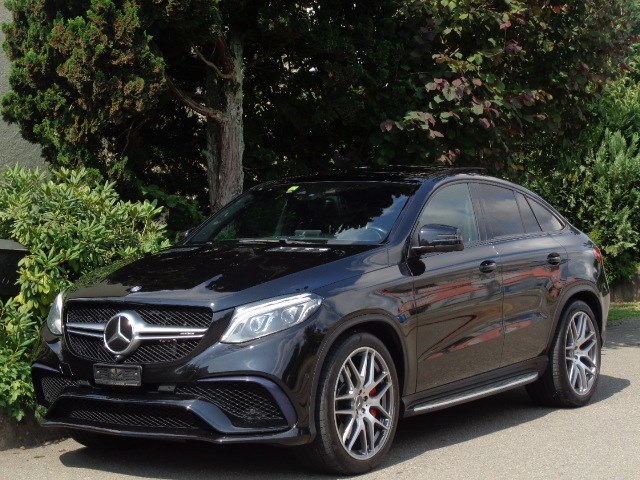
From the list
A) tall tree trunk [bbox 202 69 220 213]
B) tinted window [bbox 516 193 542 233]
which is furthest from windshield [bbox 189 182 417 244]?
tall tree trunk [bbox 202 69 220 213]

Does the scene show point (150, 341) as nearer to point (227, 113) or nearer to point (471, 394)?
point (471, 394)

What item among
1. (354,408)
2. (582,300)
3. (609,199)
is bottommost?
(354,408)

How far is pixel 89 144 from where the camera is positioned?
31.8 feet

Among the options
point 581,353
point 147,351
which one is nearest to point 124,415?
point 147,351

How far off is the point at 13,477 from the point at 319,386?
6.01 ft

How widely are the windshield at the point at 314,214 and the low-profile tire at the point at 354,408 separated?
0.86 meters

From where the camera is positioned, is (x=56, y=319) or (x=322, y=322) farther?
(x=56, y=319)

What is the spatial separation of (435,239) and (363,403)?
1.14 m

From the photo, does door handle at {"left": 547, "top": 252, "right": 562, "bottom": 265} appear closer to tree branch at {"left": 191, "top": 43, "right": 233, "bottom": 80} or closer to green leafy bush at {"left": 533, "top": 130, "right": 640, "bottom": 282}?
tree branch at {"left": 191, "top": 43, "right": 233, "bottom": 80}

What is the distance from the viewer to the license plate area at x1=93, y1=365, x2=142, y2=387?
613 cm

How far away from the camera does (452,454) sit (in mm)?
7035

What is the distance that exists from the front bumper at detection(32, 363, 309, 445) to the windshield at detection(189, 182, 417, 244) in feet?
4.78

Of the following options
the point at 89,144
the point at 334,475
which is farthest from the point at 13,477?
the point at 89,144

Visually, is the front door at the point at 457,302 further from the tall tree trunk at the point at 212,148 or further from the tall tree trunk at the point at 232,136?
the tall tree trunk at the point at 212,148
